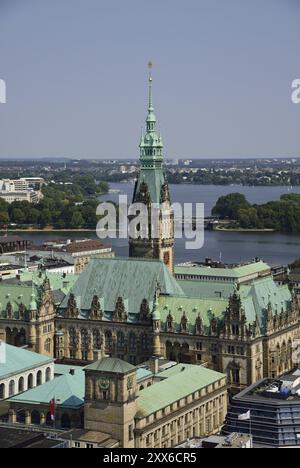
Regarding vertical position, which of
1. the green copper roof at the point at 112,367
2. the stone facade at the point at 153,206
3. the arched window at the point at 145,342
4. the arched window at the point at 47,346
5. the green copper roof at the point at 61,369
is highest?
the stone facade at the point at 153,206

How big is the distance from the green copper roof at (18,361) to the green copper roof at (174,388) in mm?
7215

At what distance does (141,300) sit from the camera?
49.5 meters

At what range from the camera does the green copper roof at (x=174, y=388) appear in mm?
37844

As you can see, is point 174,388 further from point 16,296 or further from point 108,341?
point 16,296

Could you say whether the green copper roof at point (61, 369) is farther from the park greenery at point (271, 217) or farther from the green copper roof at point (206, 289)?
the park greenery at point (271, 217)

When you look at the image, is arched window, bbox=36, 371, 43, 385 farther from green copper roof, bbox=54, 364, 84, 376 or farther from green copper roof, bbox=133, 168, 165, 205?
green copper roof, bbox=133, 168, 165, 205

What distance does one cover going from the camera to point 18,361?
4531 centimetres

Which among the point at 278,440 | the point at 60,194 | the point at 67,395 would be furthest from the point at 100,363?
the point at 60,194

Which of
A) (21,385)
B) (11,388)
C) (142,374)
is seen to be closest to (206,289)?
(142,374)

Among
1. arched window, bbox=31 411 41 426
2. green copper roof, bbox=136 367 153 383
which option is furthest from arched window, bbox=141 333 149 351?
arched window, bbox=31 411 41 426

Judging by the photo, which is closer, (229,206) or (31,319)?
(31,319)

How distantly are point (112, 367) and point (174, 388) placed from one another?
183 inches

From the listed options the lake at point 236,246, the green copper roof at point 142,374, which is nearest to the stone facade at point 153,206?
the green copper roof at point 142,374

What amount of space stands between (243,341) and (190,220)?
323 ft
